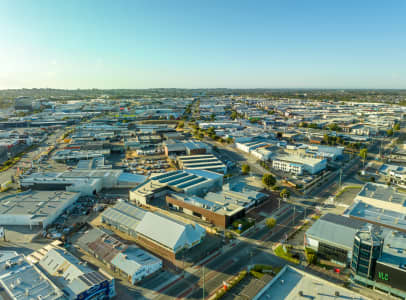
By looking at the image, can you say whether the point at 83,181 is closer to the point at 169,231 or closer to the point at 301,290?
the point at 169,231

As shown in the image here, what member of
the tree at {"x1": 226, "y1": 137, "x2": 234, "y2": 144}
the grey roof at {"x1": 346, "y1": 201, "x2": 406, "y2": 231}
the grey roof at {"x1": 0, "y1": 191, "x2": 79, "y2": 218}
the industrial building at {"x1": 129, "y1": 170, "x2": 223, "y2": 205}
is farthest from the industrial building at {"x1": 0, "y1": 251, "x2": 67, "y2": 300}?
the tree at {"x1": 226, "y1": 137, "x2": 234, "y2": 144}

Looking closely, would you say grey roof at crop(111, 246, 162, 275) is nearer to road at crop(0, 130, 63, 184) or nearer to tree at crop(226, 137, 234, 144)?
road at crop(0, 130, 63, 184)

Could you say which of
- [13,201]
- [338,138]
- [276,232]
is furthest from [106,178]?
[338,138]

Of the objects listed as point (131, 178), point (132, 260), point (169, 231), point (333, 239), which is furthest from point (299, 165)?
point (132, 260)

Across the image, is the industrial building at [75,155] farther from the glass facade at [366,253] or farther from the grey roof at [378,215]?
the glass facade at [366,253]

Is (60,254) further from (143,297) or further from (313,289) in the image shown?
(313,289)
